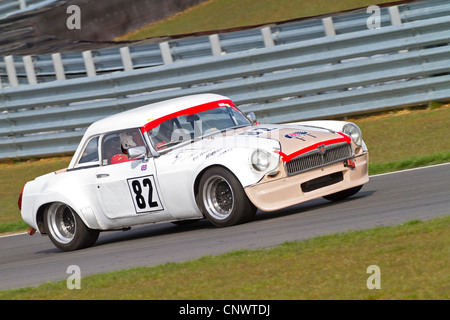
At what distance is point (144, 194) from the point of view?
27.4ft

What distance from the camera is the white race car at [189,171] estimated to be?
7.72 metres

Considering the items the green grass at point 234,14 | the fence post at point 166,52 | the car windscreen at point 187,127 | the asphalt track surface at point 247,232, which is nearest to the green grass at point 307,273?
the asphalt track surface at point 247,232

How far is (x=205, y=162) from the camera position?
25.7 feet

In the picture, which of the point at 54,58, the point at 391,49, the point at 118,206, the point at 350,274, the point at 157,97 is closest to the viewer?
the point at 350,274

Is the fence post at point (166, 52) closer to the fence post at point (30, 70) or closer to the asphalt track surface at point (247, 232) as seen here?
the fence post at point (30, 70)

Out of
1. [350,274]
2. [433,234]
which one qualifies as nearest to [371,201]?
[433,234]

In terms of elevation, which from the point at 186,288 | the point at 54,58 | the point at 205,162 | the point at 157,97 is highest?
the point at 54,58

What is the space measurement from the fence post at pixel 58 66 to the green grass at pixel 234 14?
6472 millimetres

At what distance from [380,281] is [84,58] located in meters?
10.9

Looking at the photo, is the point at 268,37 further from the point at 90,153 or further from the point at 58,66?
the point at 90,153

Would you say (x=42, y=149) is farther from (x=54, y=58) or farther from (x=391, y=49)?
(x=391, y=49)

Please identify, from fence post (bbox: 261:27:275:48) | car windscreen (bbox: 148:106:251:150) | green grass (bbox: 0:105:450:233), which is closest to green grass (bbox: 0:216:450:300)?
car windscreen (bbox: 148:106:251:150)

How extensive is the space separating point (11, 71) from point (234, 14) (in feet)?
26.6

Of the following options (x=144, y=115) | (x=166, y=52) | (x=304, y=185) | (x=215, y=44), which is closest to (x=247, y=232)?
(x=304, y=185)
